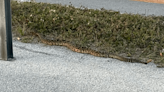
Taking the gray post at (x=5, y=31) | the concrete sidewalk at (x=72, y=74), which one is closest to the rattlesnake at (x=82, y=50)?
the concrete sidewalk at (x=72, y=74)

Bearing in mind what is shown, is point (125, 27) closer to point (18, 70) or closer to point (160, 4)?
point (18, 70)

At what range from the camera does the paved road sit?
11.8 feet

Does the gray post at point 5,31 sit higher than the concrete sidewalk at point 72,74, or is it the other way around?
the gray post at point 5,31

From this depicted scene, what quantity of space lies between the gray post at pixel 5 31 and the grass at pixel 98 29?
132cm

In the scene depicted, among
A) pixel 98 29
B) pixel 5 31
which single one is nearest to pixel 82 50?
pixel 98 29

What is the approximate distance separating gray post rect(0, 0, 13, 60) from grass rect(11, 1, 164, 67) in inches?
52.1

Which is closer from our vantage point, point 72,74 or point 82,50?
point 72,74

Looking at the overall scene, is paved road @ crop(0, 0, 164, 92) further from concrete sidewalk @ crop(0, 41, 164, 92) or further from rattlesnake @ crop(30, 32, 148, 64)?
rattlesnake @ crop(30, 32, 148, 64)

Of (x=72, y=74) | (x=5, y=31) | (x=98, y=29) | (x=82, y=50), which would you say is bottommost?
(x=72, y=74)

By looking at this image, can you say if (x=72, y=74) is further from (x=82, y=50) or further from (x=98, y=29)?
(x=98, y=29)

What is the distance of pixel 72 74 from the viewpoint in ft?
13.3

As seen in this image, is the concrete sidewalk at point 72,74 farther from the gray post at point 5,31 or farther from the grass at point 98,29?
the grass at point 98,29

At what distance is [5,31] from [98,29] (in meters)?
2.25

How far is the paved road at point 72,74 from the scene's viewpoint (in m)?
3.61
